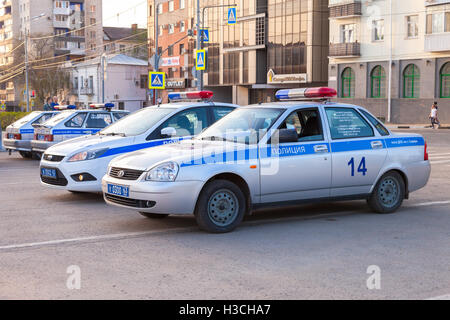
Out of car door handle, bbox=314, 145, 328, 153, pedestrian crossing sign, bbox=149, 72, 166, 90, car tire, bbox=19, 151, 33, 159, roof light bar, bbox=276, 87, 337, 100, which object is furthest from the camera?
pedestrian crossing sign, bbox=149, 72, 166, 90

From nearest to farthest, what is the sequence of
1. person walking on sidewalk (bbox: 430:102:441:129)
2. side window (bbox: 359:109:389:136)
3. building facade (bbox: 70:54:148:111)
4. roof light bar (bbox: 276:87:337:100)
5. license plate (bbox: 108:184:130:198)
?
license plate (bbox: 108:184:130:198) → roof light bar (bbox: 276:87:337:100) → side window (bbox: 359:109:389:136) → person walking on sidewalk (bbox: 430:102:441:129) → building facade (bbox: 70:54:148:111)

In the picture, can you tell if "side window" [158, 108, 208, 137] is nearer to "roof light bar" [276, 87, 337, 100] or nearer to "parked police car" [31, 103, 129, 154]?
"roof light bar" [276, 87, 337, 100]

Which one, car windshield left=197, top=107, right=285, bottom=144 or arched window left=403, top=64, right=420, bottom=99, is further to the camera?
arched window left=403, top=64, right=420, bottom=99

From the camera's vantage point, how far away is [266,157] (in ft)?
27.3

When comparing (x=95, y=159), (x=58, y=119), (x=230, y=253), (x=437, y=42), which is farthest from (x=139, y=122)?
(x=437, y=42)

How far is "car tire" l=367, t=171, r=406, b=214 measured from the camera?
9.38 m

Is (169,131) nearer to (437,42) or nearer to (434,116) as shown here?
(434,116)

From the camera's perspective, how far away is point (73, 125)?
17688 millimetres

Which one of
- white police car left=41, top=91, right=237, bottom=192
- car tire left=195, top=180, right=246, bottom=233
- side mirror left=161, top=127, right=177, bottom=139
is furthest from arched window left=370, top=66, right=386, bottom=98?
car tire left=195, top=180, right=246, bottom=233

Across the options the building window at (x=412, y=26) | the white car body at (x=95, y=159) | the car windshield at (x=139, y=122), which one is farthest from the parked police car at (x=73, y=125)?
the building window at (x=412, y=26)

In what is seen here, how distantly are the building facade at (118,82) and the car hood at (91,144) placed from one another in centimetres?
6729

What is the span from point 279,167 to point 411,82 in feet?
134

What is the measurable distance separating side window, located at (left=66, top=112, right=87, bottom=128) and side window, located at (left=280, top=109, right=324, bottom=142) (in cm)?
1011

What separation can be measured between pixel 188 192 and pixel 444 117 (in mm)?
40063
